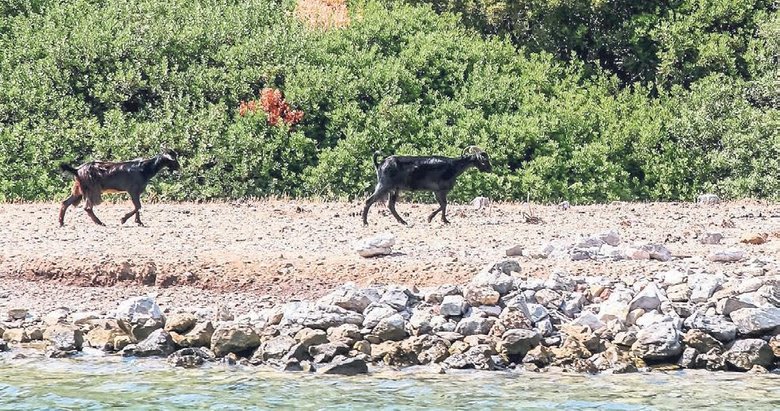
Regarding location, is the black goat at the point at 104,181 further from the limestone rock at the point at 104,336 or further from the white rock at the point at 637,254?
the white rock at the point at 637,254

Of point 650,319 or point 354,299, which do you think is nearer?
point 650,319

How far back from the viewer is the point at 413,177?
1934 centimetres

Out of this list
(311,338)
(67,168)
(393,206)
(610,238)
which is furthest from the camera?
(393,206)

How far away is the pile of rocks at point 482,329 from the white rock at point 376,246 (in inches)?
88.0

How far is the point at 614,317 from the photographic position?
1291cm

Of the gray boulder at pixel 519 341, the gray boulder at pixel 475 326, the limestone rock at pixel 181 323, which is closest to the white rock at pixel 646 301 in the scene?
the gray boulder at pixel 519 341

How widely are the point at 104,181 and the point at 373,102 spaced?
10.5 m

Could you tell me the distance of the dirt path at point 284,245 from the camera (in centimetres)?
1533

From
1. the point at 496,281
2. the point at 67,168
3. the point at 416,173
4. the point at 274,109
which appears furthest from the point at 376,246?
the point at 274,109

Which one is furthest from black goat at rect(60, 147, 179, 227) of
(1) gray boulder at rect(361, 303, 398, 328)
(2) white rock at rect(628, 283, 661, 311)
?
(2) white rock at rect(628, 283, 661, 311)

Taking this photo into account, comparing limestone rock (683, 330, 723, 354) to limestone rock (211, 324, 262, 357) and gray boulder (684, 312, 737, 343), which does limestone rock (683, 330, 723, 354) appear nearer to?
gray boulder (684, 312, 737, 343)

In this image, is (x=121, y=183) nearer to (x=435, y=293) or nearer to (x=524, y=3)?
(x=435, y=293)

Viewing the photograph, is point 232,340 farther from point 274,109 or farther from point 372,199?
point 274,109

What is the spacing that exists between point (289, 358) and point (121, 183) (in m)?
7.37
